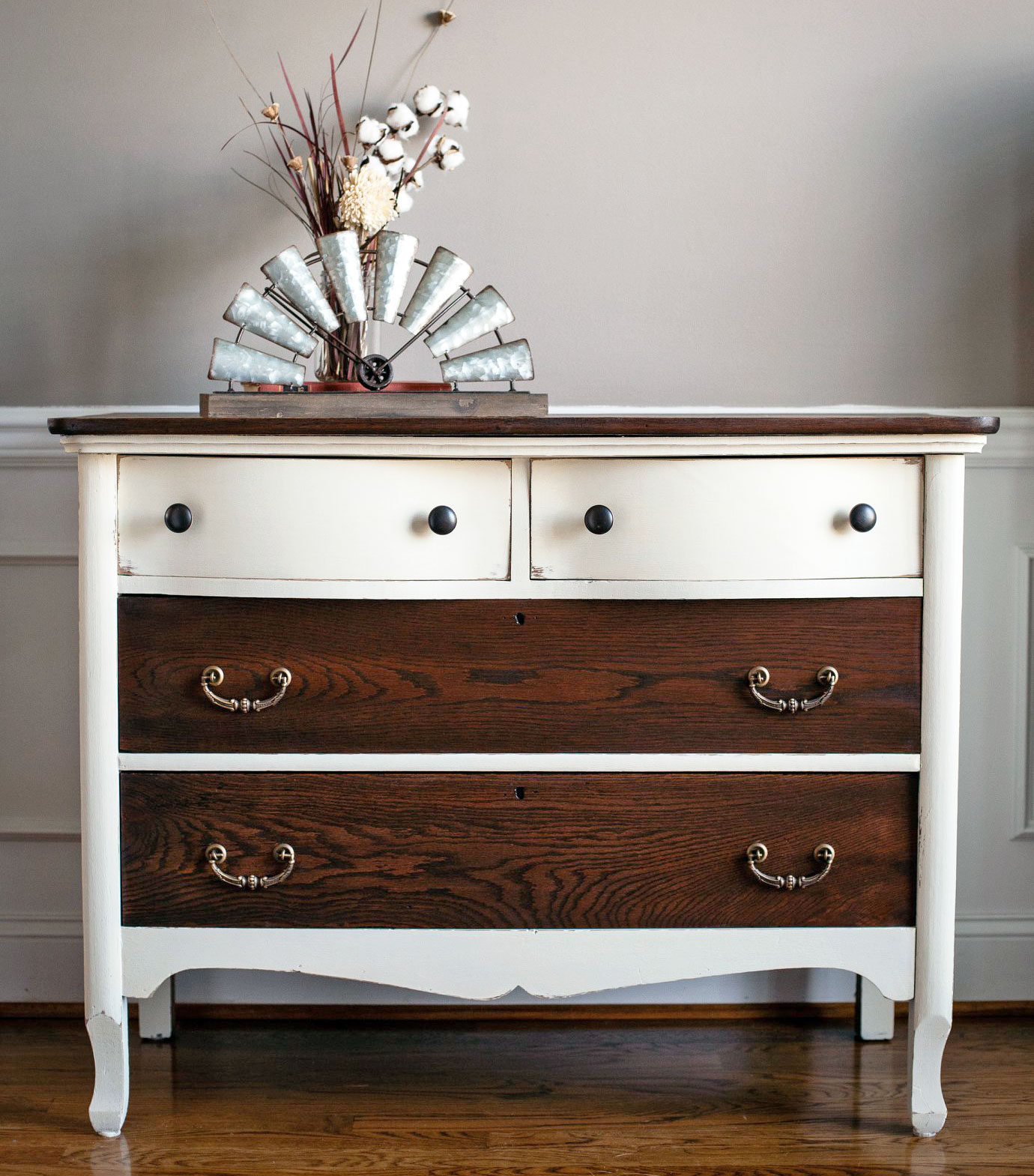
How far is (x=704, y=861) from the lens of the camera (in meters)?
1.32

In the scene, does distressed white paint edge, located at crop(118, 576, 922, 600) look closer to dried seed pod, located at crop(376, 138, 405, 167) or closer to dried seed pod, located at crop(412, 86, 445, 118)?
dried seed pod, located at crop(376, 138, 405, 167)

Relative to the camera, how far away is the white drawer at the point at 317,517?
1.27m

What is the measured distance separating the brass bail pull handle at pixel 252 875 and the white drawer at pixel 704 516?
1.54 feet

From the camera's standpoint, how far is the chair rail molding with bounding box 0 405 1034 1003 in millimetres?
1787

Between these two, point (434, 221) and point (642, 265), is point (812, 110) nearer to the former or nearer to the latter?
point (642, 265)

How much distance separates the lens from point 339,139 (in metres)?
1.74

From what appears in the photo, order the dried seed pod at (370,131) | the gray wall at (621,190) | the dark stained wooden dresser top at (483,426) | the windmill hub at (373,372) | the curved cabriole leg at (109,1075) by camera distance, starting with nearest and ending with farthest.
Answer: the dark stained wooden dresser top at (483,426) < the curved cabriole leg at (109,1075) < the windmill hub at (373,372) < the dried seed pod at (370,131) < the gray wall at (621,190)

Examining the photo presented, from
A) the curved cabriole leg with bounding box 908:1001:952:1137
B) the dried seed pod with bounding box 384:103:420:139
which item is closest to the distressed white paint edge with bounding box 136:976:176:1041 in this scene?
the curved cabriole leg with bounding box 908:1001:952:1137

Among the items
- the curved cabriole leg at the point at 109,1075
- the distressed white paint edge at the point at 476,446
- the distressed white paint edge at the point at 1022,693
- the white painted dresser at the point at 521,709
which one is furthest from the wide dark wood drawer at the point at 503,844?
the distressed white paint edge at the point at 1022,693

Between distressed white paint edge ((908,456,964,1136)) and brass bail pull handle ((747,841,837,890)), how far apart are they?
12 cm

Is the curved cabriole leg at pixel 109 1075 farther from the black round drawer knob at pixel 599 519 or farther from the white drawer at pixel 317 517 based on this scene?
the black round drawer knob at pixel 599 519

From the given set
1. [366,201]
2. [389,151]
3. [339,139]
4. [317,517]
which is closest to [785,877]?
[317,517]

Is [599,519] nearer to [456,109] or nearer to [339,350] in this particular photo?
[339,350]

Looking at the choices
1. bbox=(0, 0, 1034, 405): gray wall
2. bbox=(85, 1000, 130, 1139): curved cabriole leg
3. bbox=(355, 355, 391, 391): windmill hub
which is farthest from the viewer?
bbox=(0, 0, 1034, 405): gray wall
